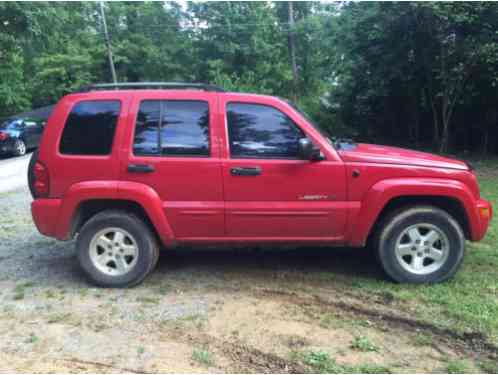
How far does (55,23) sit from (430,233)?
51.0 feet

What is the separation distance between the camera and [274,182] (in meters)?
4.21

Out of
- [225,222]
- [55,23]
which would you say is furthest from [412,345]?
[55,23]

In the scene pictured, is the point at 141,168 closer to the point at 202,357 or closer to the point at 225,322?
the point at 225,322

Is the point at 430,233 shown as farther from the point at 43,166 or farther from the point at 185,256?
the point at 43,166

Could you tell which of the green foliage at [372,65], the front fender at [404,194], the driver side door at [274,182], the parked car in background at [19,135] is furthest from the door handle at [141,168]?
the parked car in background at [19,135]

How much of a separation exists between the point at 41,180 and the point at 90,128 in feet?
2.20

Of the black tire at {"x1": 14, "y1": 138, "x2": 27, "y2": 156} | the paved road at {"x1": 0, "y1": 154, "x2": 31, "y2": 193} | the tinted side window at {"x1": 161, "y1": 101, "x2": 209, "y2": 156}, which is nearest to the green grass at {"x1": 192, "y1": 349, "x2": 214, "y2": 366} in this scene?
the tinted side window at {"x1": 161, "y1": 101, "x2": 209, "y2": 156}

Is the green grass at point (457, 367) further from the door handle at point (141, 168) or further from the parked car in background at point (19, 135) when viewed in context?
the parked car in background at point (19, 135)

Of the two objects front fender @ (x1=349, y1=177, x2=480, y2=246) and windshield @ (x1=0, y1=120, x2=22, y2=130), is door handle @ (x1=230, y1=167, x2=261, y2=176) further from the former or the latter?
windshield @ (x1=0, y1=120, x2=22, y2=130)

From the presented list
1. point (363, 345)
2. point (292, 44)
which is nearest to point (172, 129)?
point (363, 345)

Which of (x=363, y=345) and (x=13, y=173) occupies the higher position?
(x=13, y=173)

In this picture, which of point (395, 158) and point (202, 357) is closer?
point (202, 357)

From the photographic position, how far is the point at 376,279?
445cm

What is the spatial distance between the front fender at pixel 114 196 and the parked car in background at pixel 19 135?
13.9m
